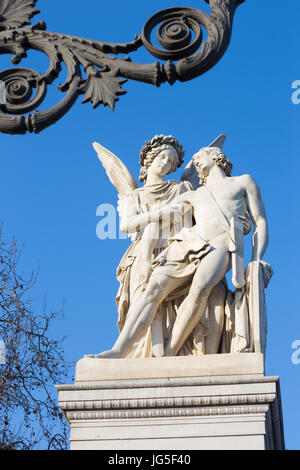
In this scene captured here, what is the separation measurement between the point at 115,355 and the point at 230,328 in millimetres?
1075

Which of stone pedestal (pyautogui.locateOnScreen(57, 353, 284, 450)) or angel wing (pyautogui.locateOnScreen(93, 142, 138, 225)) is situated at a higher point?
angel wing (pyautogui.locateOnScreen(93, 142, 138, 225))

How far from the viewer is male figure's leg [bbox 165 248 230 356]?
8742 mm

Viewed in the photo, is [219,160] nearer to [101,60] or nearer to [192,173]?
[192,173]

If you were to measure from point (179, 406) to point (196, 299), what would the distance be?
1.08 metres

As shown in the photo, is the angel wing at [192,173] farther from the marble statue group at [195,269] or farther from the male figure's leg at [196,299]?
the male figure's leg at [196,299]

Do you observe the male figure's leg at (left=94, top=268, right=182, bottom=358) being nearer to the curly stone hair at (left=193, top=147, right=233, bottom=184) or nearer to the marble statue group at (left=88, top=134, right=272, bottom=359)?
the marble statue group at (left=88, top=134, right=272, bottom=359)

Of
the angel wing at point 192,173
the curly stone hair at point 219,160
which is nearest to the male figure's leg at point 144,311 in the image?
the curly stone hair at point 219,160

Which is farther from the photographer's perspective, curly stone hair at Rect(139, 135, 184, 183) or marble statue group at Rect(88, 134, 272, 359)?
curly stone hair at Rect(139, 135, 184, 183)

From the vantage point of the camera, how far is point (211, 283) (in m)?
8.76

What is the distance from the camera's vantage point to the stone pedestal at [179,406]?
26.1 ft

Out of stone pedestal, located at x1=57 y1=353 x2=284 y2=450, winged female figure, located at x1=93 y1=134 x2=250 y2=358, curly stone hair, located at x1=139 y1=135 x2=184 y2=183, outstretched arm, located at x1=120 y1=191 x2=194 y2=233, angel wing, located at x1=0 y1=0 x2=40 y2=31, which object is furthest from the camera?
curly stone hair, located at x1=139 y1=135 x2=184 y2=183

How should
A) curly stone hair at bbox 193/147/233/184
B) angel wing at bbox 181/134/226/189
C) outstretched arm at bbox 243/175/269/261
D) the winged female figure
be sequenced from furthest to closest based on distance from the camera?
angel wing at bbox 181/134/226/189, curly stone hair at bbox 193/147/233/184, outstretched arm at bbox 243/175/269/261, the winged female figure

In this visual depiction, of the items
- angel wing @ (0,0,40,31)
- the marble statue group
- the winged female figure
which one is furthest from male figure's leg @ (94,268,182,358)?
angel wing @ (0,0,40,31)

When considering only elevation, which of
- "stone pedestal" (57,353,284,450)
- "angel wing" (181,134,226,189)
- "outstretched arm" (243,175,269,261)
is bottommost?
"stone pedestal" (57,353,284,450)
